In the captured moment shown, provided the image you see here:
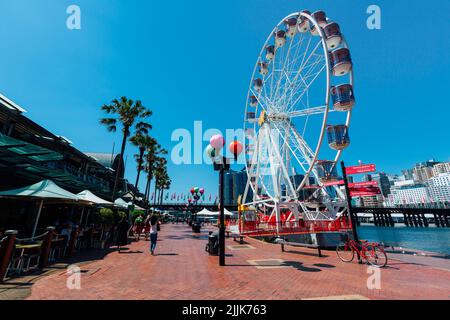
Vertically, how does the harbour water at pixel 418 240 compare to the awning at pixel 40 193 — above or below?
below

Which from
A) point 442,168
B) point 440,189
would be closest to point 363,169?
point 440,189

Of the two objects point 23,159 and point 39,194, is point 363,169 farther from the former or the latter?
point 23,159

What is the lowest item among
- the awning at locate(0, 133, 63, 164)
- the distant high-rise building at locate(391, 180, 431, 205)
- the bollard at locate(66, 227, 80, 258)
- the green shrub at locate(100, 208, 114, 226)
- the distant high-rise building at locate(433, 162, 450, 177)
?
the bollard at locate(66, 227, 80, 258)

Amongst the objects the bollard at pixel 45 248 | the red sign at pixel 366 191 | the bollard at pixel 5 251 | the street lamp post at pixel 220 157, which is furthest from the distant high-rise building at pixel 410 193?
the bollard at pixel 5 251

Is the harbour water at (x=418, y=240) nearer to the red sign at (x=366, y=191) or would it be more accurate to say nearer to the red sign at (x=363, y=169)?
the red sign at (x=366, y=191)

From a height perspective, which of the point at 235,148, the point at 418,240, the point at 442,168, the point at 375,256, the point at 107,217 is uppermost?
the point at 442,168

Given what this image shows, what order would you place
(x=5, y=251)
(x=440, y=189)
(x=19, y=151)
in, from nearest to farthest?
1. (x=5, y=251)
2. (x=19, y=151)
3. (x=440, y=189)

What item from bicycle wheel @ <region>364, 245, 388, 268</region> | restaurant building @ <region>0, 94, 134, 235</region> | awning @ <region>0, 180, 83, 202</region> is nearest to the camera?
awning @ <region>0, 180, 83, 202</region>

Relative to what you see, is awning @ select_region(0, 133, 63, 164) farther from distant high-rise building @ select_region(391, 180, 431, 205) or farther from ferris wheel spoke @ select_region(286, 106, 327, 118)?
distant high-rise building @ select_region(391, 180, 431, 205)

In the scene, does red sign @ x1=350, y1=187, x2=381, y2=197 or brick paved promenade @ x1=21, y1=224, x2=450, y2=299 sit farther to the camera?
red sign @ x1=350, y1=187, x2=381, y2=197

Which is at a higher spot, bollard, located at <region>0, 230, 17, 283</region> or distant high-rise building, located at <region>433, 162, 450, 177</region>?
distant high-rise building, located at <region>433, 162, 450, 177</region>

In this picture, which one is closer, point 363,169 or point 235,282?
point 235,282

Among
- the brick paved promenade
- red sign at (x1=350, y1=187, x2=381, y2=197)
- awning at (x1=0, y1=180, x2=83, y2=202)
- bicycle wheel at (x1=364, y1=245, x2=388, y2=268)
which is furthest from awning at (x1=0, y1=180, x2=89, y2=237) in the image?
red sign at (x1=350, y1=187, x2=381, y2=197)

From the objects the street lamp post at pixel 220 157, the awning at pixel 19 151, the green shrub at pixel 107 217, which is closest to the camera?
the street lamp post at pixel 220 157
